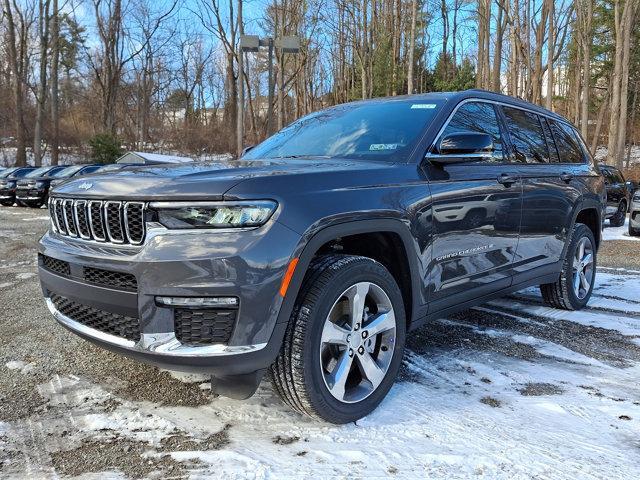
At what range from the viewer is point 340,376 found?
267cm

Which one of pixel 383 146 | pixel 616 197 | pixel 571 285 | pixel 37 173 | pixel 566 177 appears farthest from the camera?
pixel 37 173

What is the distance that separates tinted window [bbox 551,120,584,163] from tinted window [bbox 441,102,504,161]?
118cm

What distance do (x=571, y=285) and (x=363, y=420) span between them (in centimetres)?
304

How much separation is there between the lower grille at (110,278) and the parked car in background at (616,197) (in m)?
Result: 14.0

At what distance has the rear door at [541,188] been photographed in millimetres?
4074

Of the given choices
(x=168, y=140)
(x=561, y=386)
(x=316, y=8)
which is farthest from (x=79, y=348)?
(x=168, y=140)

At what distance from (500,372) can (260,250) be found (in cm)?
199

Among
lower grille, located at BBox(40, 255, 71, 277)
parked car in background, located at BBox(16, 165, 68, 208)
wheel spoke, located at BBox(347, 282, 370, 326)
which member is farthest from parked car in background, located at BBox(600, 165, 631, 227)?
parked car in background, located at BBox(16, 165, 68, 208)

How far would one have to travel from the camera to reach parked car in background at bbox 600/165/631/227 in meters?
14.2

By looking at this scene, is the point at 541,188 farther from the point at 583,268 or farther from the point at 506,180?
the point at 583,268

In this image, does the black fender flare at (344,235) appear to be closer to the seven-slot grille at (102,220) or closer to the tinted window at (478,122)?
the seven-slot grille at (102,220)

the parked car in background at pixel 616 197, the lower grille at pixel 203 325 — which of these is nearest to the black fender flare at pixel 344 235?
the lower grille at pixel 203 325

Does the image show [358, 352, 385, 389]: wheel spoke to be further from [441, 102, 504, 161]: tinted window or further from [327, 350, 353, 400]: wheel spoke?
[441, 102, 504, 161]: tinted window

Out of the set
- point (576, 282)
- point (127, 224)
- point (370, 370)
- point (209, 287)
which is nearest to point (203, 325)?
point (209, 287)
